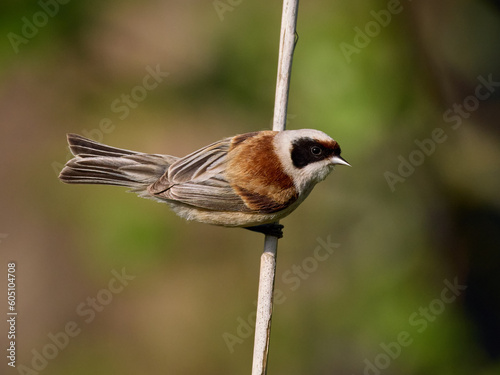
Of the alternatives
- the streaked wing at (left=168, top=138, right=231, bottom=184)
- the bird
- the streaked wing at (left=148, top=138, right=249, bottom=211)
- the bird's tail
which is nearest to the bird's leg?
the bird

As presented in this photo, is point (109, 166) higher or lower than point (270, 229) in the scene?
higher

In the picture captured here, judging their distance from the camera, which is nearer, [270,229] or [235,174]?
[235,174]

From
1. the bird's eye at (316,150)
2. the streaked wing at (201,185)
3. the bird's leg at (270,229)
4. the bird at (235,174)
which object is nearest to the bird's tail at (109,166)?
the bird at (235,174)

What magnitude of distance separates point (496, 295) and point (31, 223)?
3.78 metres

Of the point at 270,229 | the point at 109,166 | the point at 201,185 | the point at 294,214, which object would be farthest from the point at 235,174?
the point at 294,214

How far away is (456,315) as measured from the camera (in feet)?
14.8

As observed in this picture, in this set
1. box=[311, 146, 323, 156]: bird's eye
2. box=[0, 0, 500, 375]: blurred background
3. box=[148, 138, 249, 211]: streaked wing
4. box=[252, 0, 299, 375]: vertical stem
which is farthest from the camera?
box=[0, 0, 500, 375]: blurred background

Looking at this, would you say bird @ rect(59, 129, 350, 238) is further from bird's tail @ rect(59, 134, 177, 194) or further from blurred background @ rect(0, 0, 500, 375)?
blurred background @ rect(0, 0, 500, 375)

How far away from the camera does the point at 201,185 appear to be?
3811 mm

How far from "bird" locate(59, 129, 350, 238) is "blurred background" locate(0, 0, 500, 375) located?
0.70 m

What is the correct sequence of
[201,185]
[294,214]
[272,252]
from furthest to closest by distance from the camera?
[294,214]
[201,185]
[272,252]

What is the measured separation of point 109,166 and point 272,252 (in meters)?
1.13

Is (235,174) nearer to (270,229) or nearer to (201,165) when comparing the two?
(201,165)

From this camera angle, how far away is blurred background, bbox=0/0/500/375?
4.43 meters
